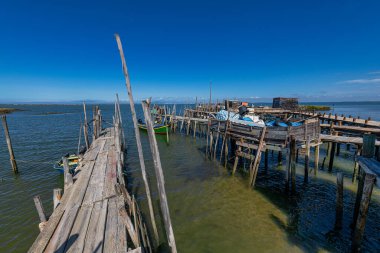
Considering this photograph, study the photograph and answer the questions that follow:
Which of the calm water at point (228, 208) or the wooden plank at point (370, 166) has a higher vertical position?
the wooden plank at point (370, 166)

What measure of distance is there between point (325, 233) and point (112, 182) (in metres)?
9.35

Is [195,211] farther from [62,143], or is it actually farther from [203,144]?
[62,143]

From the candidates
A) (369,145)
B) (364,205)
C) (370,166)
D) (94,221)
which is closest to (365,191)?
(364,205)

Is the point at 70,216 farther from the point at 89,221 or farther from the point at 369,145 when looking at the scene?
the point at 369,145

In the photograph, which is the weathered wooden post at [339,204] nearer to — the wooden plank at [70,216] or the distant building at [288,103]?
the wooden plank at [70,216]

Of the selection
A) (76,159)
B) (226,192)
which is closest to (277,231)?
(226,192)

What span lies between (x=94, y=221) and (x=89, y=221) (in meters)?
0.16

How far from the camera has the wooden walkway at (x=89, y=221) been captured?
15.3 feet

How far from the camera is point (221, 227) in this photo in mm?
7852

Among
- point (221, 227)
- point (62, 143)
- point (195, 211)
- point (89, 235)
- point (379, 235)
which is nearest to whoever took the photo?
point (89, 235)

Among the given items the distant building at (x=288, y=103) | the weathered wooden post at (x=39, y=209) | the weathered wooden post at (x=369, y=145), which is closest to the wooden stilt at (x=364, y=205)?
the weathered wooden post at (x=369, y=145)

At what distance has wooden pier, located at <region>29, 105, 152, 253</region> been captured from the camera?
15.4 feet

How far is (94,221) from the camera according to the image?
557 centimetres

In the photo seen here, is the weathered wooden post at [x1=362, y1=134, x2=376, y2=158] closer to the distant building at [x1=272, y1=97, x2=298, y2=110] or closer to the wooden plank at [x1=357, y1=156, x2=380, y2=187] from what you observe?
the wooden plank at [x1=357, y1=156, x2=380, y2=187]
